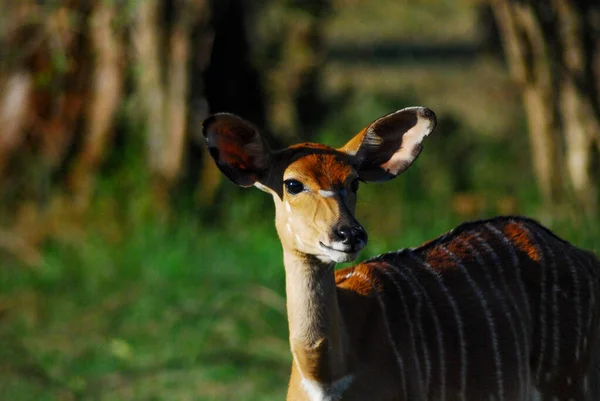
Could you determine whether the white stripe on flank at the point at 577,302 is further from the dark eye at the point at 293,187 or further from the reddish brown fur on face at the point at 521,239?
the dark eye at the point at 293,187

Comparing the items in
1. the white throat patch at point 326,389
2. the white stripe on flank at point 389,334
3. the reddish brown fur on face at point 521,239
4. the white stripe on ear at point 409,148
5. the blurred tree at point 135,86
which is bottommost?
the white throat patch at point 326,389

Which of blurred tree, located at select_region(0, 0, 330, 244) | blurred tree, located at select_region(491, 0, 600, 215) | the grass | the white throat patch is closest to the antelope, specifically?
the white throat patch

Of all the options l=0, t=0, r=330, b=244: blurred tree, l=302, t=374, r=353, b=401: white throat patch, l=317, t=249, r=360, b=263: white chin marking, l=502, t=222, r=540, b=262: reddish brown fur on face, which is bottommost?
l=302, t=374, r=353, b=401: white throat patch

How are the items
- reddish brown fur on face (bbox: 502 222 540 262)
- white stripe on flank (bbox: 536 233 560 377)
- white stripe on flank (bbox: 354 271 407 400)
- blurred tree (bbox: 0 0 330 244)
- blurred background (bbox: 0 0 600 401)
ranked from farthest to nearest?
1. blurred tree (bbox: 0 0 330 244)
2. blurred background (bbox: 0 0 600 401)
3. reddish brown fur on face (bbox: 502 222 540 262)
4. white stripe on flank (bbox: 536 233 560 377)
5. white stripe on flank (bbox: 354 271 407 400)

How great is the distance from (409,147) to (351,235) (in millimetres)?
613

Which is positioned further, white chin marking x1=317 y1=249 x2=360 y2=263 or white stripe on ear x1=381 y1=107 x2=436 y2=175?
white stripe on ear x1=381 y1=107 x2=436 y2=175

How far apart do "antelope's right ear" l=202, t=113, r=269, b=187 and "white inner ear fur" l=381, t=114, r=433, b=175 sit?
0.43 metres

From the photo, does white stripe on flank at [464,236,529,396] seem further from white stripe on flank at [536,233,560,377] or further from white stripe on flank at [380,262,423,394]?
white stripe on flank at [380,262,423,394]

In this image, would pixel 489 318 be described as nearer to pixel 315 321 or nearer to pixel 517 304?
pixel 517 304

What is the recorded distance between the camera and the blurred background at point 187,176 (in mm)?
6633

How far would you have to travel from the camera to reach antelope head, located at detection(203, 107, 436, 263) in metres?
3.56

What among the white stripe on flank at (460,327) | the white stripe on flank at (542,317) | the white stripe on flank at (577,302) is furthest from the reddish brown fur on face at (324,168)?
the white stripe on flank at (577,302)

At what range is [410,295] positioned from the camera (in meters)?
3.96

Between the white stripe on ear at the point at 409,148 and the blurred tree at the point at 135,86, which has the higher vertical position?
the blurred tree at the point at 135,86
